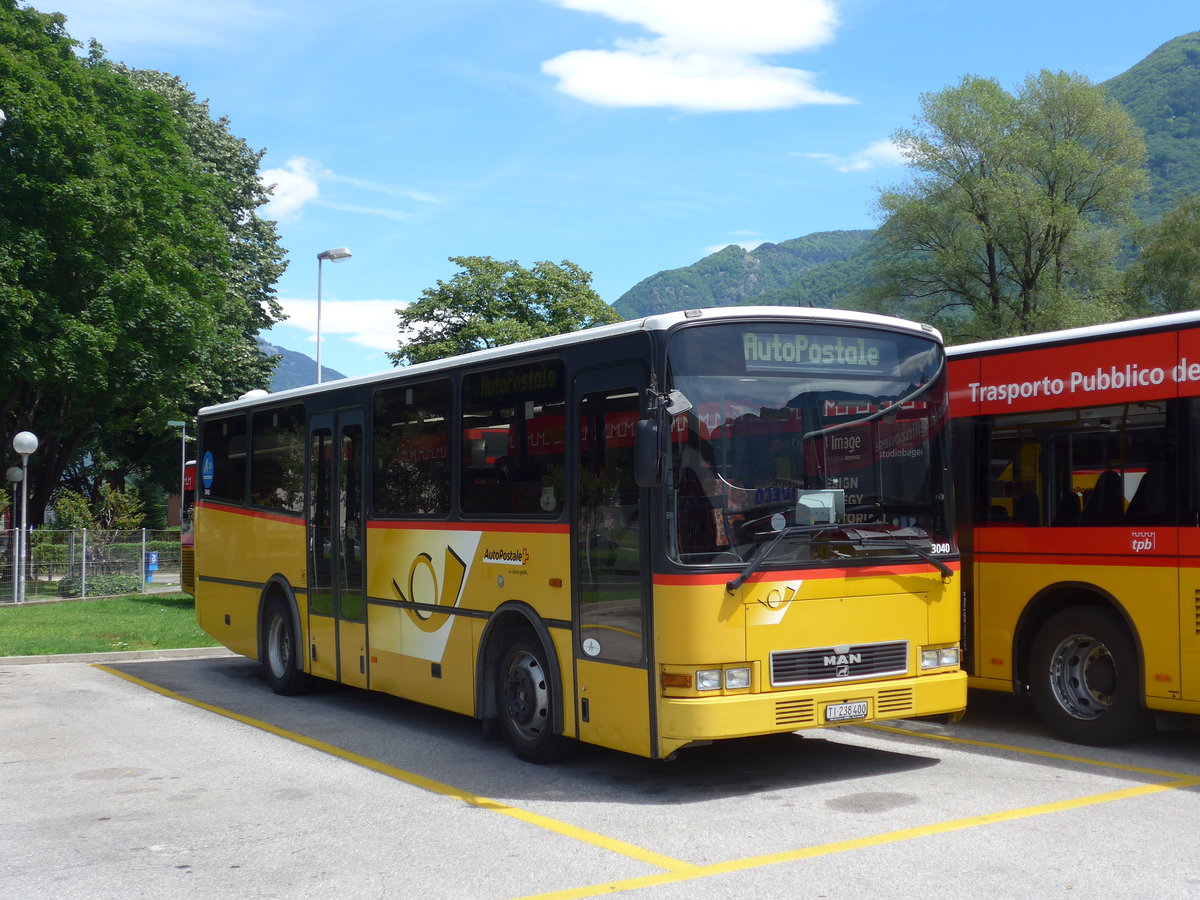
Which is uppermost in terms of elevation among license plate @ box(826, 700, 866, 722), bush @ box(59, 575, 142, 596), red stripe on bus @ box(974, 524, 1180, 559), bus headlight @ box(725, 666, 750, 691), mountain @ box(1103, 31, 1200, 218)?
mountain @ box(1103, 31, 1200, 218)

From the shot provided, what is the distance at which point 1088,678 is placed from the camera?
1016 centimetres

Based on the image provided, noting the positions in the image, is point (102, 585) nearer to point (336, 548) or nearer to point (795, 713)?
point (336, 548)

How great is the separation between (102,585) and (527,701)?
82.9 feet

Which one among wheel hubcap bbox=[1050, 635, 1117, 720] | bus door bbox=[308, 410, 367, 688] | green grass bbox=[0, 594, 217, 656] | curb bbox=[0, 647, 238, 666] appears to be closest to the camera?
wheel hubcap bbox=[1050, 635, 1117, 720]

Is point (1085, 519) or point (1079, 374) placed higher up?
point (1079, 374)

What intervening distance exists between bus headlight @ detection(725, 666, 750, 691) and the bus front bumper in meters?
0.06

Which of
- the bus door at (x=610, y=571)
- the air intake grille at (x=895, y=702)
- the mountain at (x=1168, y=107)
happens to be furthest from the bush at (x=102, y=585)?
the mountain at (x=1168, y=107)

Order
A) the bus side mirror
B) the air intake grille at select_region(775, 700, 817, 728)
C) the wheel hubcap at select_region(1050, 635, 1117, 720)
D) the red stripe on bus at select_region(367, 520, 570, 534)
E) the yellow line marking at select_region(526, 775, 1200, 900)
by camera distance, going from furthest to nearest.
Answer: the wheel hubcap at select_region(1050, 635, 1117, 720)
the red stripe on bus at select_region(367, 520, 570, 534)
the air intake grille at select_region(775, 700, 817, 728)
the bus side mirror
the yellow line marking at select_region(526, 775, 1200, 900)

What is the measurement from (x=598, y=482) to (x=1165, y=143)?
125 m

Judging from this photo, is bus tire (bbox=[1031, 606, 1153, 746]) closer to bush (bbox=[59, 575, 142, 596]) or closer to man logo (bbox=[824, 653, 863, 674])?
man logo (bbox=[824, 653, 863, 674])

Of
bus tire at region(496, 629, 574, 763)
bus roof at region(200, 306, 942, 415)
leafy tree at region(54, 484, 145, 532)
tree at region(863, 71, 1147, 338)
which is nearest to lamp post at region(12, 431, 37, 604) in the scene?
leafy tree at region(54, 484, 145, 532)

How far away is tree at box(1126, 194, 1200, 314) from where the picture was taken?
146 ft

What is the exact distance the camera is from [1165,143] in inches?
4670

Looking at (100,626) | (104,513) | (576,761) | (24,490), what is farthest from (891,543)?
(104,513)
